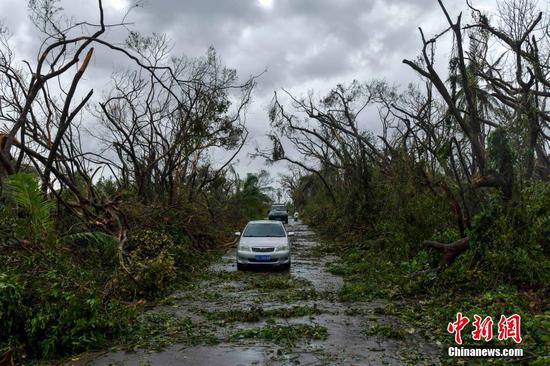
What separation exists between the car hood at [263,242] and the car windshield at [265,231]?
32 centimetres

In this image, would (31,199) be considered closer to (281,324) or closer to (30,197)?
A: (30,197)

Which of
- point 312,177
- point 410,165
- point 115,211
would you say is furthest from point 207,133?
point 312,177

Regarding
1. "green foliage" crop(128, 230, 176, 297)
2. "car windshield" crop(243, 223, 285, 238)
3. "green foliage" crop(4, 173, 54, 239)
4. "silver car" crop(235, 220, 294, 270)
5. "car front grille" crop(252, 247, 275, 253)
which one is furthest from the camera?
"car windshield" crop(243, 223, 285, 238)

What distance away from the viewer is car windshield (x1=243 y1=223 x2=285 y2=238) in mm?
15047

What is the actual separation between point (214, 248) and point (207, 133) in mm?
5108

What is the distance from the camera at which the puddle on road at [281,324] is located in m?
5.80

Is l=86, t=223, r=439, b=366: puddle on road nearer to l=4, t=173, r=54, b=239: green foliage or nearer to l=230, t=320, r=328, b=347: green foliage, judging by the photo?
l=230, t=320, r=328, b=347: green foliage

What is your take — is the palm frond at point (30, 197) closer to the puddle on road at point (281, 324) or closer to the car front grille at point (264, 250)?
the puddle on road at point (281, 324)

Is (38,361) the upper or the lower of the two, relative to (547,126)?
lower

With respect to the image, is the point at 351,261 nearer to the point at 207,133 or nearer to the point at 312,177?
the point at 207,133

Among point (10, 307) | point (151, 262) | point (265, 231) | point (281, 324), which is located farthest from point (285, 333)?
point (265, 231)

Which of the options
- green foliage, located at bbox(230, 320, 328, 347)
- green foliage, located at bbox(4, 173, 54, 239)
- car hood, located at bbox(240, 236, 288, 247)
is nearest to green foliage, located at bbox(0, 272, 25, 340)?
green foliage, located at bbox(4, 173, 54, 239)

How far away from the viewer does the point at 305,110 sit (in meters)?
30.5

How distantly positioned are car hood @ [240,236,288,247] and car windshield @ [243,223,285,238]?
0.32 m
